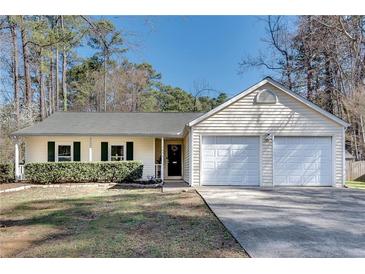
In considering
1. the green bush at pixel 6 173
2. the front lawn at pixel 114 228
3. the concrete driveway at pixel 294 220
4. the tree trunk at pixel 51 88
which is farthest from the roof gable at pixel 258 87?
the tree trunk at pixel 51 88

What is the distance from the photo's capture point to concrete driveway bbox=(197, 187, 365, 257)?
15.0 ft

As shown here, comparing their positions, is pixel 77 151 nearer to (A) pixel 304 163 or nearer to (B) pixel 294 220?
(A) pixel 304 163

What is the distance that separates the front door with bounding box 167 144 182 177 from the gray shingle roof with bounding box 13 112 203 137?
1103mm

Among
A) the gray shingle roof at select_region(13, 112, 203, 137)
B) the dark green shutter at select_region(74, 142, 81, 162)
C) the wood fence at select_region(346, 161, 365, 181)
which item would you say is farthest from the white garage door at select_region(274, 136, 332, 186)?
the dark green shutter at select_region(74, 142, 81, 162)

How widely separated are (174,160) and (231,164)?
4831mm

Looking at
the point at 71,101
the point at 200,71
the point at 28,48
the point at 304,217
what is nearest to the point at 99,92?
the point at 71,101

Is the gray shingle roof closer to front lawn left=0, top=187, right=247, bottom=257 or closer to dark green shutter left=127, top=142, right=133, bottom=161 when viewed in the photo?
dark green shutter left=127, top=142, right=133, bottom=161

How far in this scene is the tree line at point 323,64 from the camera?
1897 centimetres

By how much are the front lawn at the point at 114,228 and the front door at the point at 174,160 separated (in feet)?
20.2

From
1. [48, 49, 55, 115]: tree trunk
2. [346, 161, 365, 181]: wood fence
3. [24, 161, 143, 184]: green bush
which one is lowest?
[346, 161, 365, 181]: wood fence

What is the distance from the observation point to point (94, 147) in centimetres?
1548

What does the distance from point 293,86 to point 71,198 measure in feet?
63.0

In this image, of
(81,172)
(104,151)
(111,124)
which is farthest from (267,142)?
(111,124)

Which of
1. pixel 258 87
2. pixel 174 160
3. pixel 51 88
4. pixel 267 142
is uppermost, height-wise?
pixel 51 88
